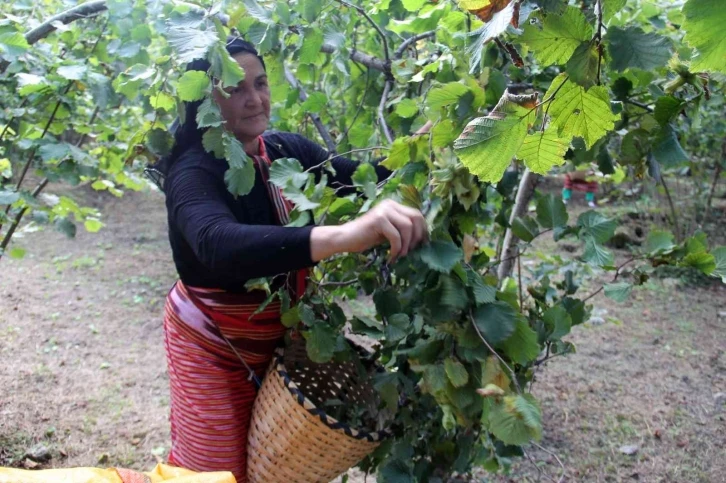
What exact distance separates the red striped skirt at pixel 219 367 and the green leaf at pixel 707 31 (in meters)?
1.34

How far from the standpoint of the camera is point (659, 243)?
1.50 m

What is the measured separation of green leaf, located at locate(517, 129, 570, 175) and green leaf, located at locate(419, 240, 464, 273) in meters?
0.39

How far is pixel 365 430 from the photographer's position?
1.60 metres

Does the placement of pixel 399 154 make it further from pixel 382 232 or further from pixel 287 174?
pixel 382 232

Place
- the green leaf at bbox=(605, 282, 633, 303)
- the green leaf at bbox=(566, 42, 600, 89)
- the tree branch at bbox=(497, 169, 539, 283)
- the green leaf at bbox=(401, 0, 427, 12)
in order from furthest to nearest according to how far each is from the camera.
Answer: the tree branch at bbox=(497, 169, 539, 283) → the green leaf at bbox=(401, 0, 427, 12) → the green leaf at bbox=(605, 282, 633, 303) → the green leaf at bbox=(566, 42, 600, 89)

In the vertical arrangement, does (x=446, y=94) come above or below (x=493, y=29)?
below

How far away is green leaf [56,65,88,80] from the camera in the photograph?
1.92 m

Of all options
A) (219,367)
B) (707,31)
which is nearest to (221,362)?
(219,367)

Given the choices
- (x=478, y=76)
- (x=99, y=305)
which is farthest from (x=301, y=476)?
(x=99, y=305)

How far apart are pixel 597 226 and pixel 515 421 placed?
2.13ft

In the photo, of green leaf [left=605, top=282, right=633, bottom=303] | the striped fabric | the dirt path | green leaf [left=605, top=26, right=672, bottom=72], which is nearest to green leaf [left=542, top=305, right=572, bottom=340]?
green leaf [left=605, top=282, right=633, bottom=303]

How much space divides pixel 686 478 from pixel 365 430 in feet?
6.07

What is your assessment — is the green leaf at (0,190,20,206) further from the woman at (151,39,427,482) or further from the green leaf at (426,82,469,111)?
the green leaf at (426,82,469,111)

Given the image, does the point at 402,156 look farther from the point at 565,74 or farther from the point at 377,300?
the point at 565,74
